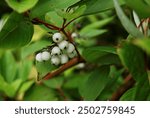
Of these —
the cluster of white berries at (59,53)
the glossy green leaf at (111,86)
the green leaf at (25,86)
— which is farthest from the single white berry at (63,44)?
the green leaf at (25,86)

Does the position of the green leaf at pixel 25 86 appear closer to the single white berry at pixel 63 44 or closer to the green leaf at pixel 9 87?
the green leaf at pixel 9 87

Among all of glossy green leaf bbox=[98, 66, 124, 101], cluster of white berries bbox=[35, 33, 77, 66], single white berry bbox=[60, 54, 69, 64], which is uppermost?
cluster of white berries bbox=[35, 33, 77, 66]

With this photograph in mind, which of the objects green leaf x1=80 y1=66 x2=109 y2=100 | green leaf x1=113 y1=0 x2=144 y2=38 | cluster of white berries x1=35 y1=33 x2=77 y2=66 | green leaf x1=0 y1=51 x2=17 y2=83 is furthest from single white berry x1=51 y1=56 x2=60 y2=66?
green leaf x1=0 y1=51 x2=17 y2=83

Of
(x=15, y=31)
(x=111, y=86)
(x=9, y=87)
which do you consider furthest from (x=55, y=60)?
(x=9, y=87)

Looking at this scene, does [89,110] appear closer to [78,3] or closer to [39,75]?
[39,75]

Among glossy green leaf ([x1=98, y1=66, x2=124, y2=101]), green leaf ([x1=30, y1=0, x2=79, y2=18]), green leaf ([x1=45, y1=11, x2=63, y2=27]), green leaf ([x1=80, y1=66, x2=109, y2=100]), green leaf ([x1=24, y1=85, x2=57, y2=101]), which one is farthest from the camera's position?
green leaf ([x1=24, y1=85, x2=57, y2=101])

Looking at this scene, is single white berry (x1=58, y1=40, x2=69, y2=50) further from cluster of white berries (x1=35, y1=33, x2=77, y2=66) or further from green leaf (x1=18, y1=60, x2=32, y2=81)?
green leaf (x1=18, y1=60, x2=32, y2=81)
